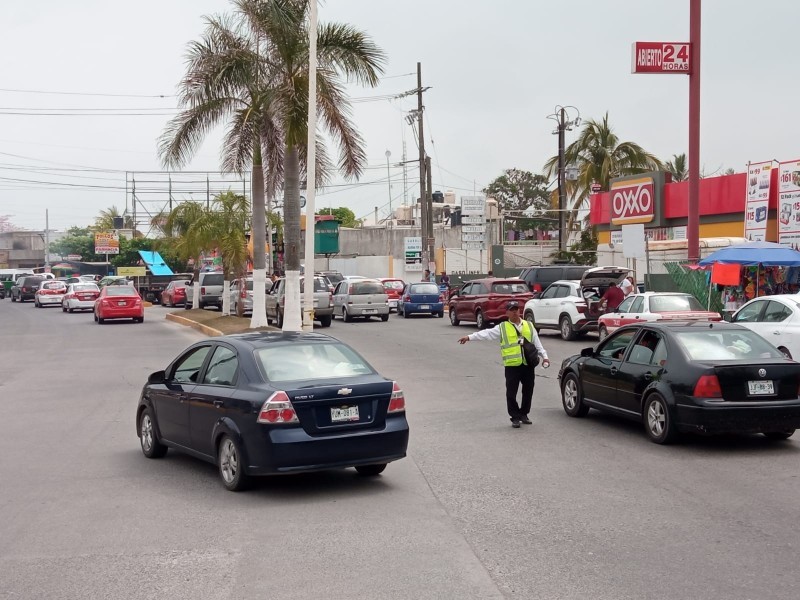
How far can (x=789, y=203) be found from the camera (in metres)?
31.9

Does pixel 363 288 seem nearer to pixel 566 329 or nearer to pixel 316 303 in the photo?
A: pixel 316 303

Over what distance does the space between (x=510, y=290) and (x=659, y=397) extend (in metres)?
21.2

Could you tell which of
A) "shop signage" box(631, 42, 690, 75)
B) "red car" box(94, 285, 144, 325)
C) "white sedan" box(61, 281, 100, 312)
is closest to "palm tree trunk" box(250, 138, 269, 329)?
"red car" box(94, 285, 144, 325)

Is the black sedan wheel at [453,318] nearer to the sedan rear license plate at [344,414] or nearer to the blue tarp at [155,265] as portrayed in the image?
the sedan rear license plate at [344,414]

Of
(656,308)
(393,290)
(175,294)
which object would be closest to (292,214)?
(656,308)

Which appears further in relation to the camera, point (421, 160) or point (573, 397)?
point (421, 160)

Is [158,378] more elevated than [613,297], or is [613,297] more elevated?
[613,297]

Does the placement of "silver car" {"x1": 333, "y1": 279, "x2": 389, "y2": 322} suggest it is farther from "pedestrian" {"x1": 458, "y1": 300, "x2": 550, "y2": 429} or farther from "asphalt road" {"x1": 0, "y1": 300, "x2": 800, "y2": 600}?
"pedestrian" {"x1": 458, "y1": 300, "x2": 550, "y2": 429}

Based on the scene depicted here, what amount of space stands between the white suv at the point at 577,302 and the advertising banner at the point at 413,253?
3728cm

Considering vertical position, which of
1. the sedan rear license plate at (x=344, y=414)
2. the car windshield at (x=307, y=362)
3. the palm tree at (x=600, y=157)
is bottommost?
the sedan rear license plate at (x=344, y=414)

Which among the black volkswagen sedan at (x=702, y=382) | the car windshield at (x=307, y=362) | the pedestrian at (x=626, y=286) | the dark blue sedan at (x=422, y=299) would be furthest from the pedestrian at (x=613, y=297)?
the car windshield at (x=307, y=362)

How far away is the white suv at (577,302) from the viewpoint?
27078mm

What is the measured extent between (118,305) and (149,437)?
96.5 ft

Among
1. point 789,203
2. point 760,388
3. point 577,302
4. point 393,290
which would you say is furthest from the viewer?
point 393,290
